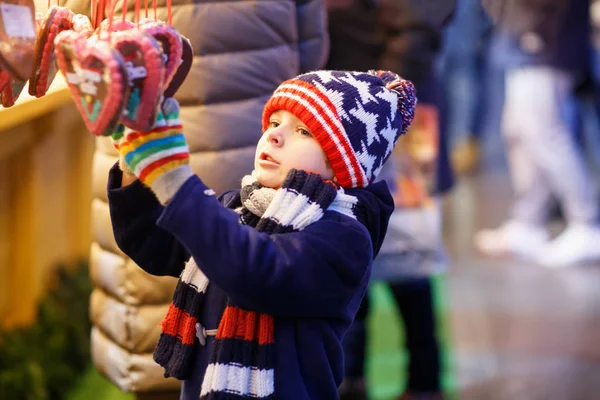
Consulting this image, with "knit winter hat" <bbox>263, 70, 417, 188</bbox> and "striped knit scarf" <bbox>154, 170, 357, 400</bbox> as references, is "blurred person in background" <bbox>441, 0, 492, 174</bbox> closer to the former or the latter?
"knit winter hat" <bbox>263, 70, 417, 188</bbox>

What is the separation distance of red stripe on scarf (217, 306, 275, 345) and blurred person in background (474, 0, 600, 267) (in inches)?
130

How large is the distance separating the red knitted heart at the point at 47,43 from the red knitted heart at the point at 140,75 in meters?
0.21

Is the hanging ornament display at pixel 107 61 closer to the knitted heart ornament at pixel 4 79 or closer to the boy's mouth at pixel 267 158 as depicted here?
the knitted heart ornament at pixel 4 79

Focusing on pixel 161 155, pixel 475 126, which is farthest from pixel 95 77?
pixel 475 126

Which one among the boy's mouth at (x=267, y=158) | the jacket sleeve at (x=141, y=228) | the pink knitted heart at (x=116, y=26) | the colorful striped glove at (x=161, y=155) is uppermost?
the pink knitted heart at (x=116, y=26)

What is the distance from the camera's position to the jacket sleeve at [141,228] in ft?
4.83

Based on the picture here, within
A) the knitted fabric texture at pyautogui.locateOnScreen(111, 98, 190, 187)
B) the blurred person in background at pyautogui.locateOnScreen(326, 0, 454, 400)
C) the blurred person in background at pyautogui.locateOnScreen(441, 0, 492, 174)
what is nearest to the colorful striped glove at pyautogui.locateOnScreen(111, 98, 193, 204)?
the knitted fabric texture at pyautogui.locateOnScreen(111, 98, 190, 187)

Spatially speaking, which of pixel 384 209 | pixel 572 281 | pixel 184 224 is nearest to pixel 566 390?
pixel 572 281

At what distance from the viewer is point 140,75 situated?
4.06 ft

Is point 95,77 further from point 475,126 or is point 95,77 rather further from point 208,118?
point 475,126

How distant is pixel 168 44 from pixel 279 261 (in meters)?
0.35

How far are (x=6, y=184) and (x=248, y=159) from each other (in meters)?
1.75

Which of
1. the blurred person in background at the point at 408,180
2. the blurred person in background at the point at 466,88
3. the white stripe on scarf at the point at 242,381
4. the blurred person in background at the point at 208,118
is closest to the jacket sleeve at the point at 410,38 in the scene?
the blurred person in background at the point at 408,180

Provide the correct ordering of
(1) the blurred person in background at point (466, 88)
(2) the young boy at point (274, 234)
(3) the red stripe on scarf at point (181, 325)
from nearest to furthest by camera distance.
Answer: (2) the young boy at point (274, 234) < (3) the red stripe on scarf at point (181, 325) < (1) the blurred person in background at point (466, 88)
